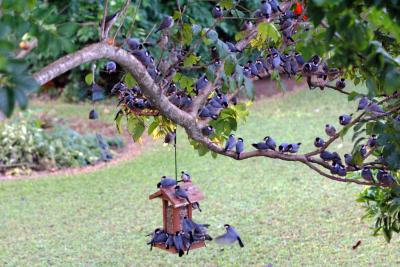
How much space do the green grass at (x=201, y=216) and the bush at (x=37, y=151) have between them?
35cm

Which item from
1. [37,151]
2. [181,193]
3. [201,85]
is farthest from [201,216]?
[201,85]

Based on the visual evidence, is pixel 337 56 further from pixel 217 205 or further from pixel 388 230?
pixel 217 205

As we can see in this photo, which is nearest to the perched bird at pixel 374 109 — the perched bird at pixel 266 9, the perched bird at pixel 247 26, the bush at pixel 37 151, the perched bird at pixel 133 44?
the perched bird at pixel 266 9

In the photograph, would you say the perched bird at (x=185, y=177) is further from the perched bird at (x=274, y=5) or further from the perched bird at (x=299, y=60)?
the perched bird at (x=274, y=5)

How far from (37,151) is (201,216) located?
2.33m

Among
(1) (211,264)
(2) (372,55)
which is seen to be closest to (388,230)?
(1) (211,264)

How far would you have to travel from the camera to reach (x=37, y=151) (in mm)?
7586

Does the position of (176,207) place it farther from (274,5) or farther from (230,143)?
(274,5)

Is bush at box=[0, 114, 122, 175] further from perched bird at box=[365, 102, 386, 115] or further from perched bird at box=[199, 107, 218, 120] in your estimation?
perched bird at box=[365, 102, 386, 115]

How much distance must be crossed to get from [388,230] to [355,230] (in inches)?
68.3

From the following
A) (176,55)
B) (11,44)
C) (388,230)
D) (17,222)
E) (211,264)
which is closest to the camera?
(11,44)

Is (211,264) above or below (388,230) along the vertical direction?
below

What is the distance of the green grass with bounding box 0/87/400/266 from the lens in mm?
5156

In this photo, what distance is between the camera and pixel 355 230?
564 cm
